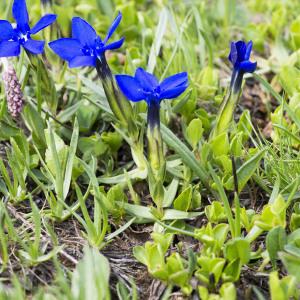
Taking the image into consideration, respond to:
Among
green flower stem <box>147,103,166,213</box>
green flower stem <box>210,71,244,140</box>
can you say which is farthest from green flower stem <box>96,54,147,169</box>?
green flower stem <box>210,71,244,140</box>

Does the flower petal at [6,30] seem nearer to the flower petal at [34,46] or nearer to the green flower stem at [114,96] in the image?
the flower petal at [34,46]

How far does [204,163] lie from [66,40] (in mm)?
793

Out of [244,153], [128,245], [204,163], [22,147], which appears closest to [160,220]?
[128,245]

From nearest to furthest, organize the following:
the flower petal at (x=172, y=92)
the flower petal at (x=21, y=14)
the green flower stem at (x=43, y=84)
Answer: the flower petal at (x=172, y=92), the flower petal at (x=21, y=14), the green flower stem at (x=43, y=84)

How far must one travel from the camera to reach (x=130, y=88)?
7.47 feet

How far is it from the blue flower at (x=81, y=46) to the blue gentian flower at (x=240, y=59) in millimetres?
481

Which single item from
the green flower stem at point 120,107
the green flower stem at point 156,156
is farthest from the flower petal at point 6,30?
the green flower stem at point 156,156

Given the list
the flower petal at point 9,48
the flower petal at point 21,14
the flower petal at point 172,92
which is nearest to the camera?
the flower petal at point 172,92

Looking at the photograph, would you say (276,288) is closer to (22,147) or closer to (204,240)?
(204,240)

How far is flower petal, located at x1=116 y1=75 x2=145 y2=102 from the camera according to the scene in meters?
2.27

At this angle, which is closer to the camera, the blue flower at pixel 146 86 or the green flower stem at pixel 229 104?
the blue flower at pixel 146 86

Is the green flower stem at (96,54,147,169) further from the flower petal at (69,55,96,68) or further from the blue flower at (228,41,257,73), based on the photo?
the blue flower at (228,41,257,73)

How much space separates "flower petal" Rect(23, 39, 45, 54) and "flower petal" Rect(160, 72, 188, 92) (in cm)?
54

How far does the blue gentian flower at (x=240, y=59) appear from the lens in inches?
93.1
